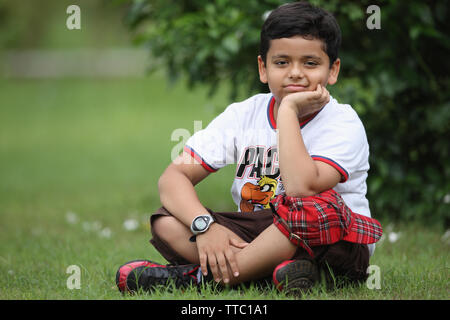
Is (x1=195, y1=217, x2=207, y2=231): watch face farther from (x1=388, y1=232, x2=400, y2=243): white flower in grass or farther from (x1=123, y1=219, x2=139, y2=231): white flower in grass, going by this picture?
(x1=123, y1=219, x2=139, y2=231): white flower in grass

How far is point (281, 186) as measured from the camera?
8.89 feet

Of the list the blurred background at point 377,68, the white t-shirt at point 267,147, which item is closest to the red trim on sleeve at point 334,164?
the white t-shirt at point 267,147

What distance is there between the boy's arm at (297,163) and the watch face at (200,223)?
36cm

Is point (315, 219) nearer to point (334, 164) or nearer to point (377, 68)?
point (334, 164)

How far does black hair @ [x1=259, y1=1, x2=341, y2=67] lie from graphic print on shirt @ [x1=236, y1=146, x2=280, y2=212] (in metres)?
0.45

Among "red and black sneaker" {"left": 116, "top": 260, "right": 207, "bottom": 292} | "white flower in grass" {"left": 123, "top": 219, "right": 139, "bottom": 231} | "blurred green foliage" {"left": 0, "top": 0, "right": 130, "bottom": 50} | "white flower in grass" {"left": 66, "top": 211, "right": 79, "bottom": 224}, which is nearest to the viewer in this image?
"red and black sneaker" {"left": 116, "top": 260, "right": 207, "bottom": 292}

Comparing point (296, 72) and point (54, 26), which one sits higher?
point (54, 26)

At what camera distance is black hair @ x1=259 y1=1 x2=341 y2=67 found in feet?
8.70

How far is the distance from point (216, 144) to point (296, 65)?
498 millimetres

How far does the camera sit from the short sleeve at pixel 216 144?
9.30 feet

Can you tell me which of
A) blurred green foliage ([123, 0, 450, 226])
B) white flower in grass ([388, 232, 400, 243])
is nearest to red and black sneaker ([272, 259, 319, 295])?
white flower in grass ([388, 232, 400, 243])

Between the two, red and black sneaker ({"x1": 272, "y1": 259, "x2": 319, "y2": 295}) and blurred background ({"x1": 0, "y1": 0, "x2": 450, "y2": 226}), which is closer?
red and black sneaker ({"x1": 272, "y1": 259, "x2": 319, "y2": 295})

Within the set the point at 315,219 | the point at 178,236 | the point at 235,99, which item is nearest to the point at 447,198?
the point at 235,99

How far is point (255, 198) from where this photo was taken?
279 centimetres
